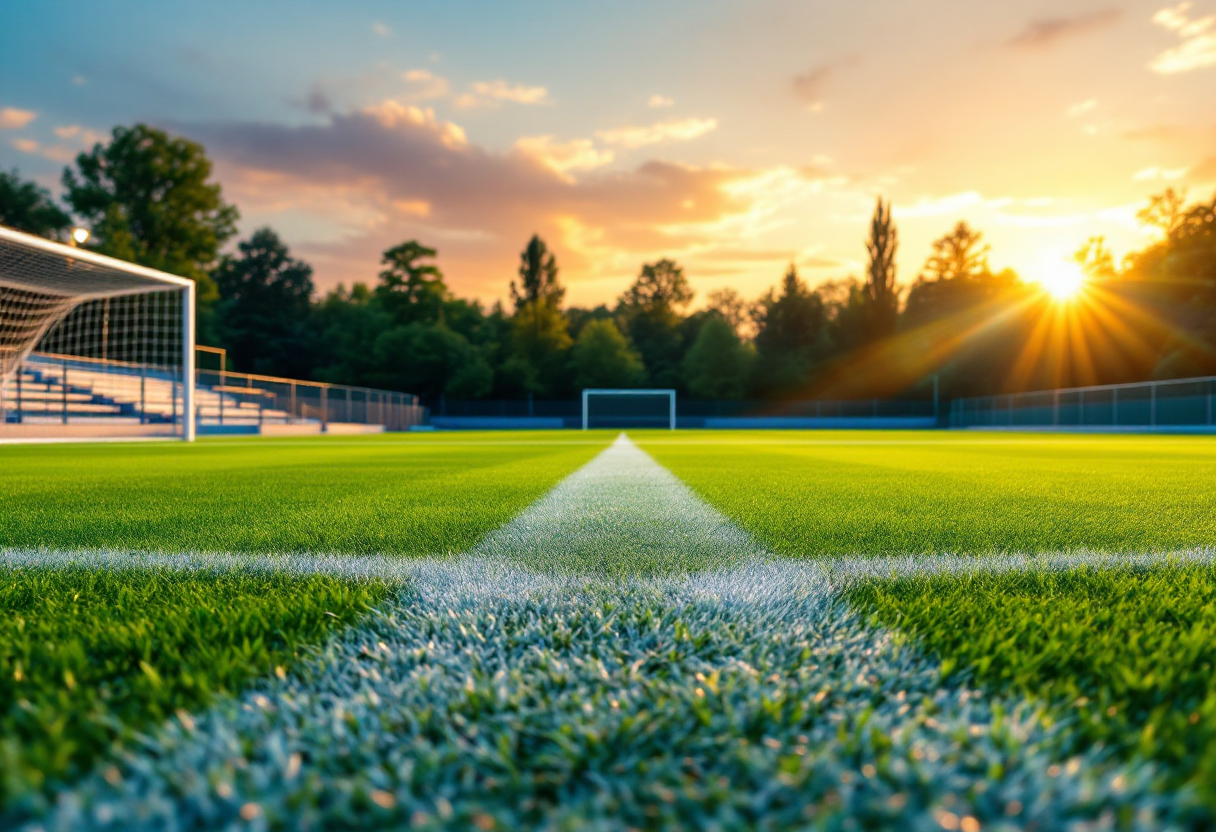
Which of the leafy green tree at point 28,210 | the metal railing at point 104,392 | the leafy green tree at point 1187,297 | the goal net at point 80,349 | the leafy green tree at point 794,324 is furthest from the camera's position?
the leafy green tree at point 794,324

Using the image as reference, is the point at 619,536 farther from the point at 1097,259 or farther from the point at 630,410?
the point at 1097,259

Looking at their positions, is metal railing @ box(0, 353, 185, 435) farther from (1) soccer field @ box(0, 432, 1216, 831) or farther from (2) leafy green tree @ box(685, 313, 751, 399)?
(2) leafy green tree @ box(685, 313, 751, 399)

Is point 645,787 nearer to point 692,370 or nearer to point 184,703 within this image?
point 184,703

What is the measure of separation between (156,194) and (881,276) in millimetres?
50544

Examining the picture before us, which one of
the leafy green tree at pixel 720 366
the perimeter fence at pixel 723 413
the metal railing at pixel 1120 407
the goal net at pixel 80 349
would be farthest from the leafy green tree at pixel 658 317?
the goal net at pixel 80 349

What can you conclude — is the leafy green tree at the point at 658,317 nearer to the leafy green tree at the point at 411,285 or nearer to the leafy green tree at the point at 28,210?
the leafy green tree at the point at 411,285

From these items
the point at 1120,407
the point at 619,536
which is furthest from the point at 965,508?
the point at 1120,407

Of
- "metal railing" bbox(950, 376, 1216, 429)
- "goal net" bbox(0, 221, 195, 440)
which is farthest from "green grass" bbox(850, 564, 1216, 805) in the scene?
"metal railing" bbox(950, 376, 1216, 429)

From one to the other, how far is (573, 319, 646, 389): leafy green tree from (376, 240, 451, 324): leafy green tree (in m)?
11.8

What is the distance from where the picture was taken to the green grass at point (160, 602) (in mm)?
937

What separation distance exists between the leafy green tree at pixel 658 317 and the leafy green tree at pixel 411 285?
1653 cm

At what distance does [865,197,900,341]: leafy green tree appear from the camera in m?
54.5

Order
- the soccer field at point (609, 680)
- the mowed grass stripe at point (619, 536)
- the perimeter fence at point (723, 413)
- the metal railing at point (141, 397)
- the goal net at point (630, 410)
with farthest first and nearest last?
the perimeter fence at point (723, 413) → the goal net at point (630, 410) → the metal railing at point (141, 397) → the mowed grass stripe at point (619, 536) → the soccer field at point (609, 680)

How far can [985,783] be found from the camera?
29.1 inches
